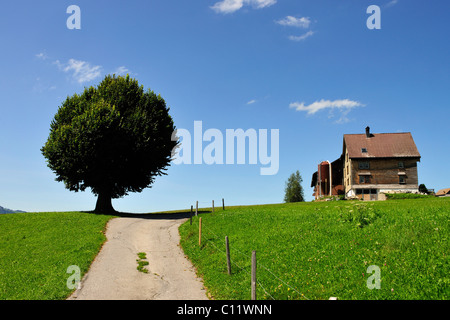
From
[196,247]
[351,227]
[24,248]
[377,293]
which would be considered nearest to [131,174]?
[24,248]

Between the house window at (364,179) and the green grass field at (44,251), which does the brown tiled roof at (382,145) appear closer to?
the house window at (364,179)

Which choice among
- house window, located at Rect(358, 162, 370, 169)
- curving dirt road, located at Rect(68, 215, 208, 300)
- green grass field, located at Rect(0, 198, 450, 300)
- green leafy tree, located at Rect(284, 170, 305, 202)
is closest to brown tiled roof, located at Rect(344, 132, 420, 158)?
house window, located at Rect(358, 162, 370, 169)

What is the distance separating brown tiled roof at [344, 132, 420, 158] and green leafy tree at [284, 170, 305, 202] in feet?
108

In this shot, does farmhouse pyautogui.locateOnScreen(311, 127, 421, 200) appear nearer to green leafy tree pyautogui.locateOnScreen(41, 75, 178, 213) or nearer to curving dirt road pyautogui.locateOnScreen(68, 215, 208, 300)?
green leafy tree pyautogui.locateOnScreen(41, 75, 178, 213)

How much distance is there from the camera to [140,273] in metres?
19.6

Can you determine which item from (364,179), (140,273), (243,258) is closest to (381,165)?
(364,179)

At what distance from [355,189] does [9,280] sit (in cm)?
6125

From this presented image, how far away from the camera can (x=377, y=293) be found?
11.8m

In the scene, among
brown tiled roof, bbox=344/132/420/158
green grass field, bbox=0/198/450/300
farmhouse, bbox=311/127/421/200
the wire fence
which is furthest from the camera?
brown tiled roof, bbox=344/132/420/158

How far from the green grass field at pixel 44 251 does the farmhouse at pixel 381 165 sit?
160ft

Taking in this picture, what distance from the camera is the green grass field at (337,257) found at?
12.4m

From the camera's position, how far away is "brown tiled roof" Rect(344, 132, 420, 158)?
67188mm
